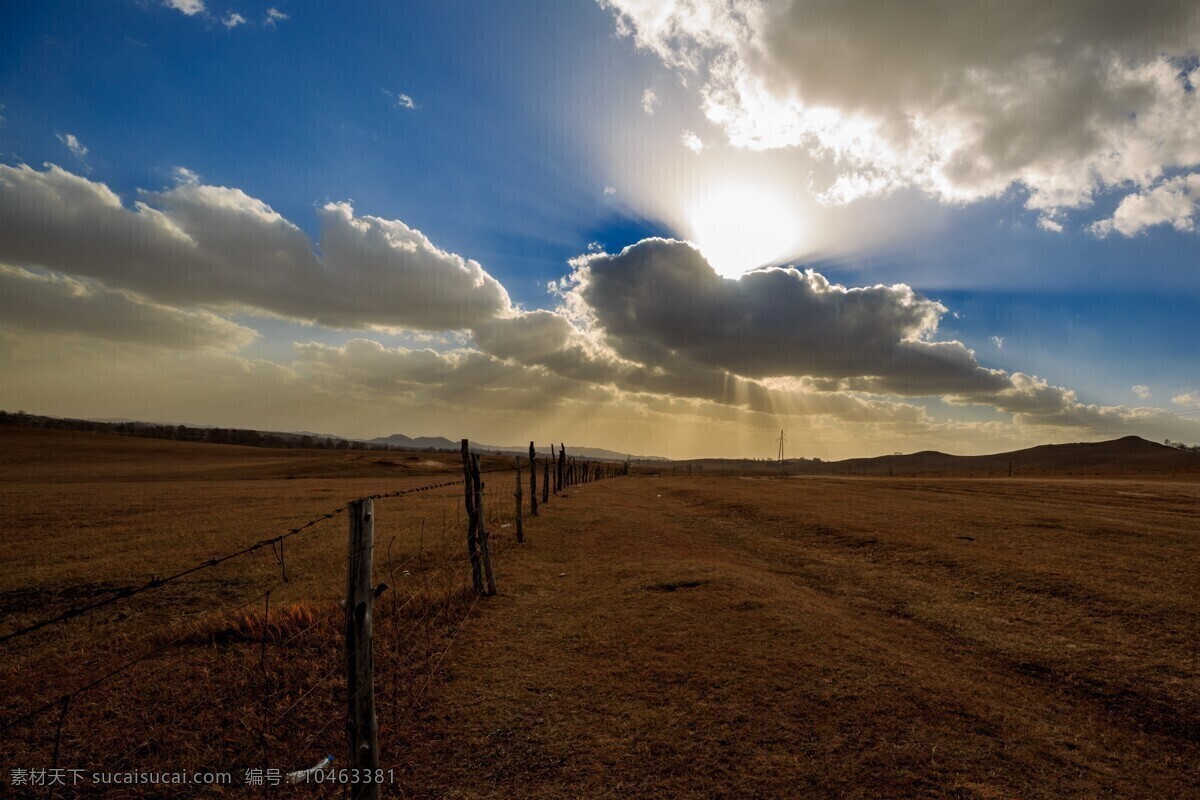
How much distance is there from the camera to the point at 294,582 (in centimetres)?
1282

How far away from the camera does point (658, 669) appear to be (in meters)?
7.57

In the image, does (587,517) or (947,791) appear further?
(587,517)

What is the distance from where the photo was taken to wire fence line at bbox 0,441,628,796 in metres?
5.44

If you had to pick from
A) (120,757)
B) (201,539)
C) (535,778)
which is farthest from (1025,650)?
(201,539)

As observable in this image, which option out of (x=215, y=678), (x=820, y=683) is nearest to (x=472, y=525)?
(x=215, y=678)

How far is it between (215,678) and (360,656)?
376cm

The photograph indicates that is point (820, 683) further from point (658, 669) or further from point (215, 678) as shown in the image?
point (215, 678)

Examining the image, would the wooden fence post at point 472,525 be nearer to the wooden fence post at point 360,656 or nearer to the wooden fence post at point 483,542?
the wooden fence post at point 483,542

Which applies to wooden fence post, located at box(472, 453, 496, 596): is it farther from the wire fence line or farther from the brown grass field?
the brown grass field

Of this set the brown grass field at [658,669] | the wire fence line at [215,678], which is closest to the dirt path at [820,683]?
the brown grass field at [658,669]

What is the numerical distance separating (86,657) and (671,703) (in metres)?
8.85

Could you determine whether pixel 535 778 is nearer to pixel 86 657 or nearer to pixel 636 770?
pixel 636 770

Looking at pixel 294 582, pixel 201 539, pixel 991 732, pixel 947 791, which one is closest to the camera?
pixel 947 791

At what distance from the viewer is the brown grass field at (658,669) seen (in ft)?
17.9
